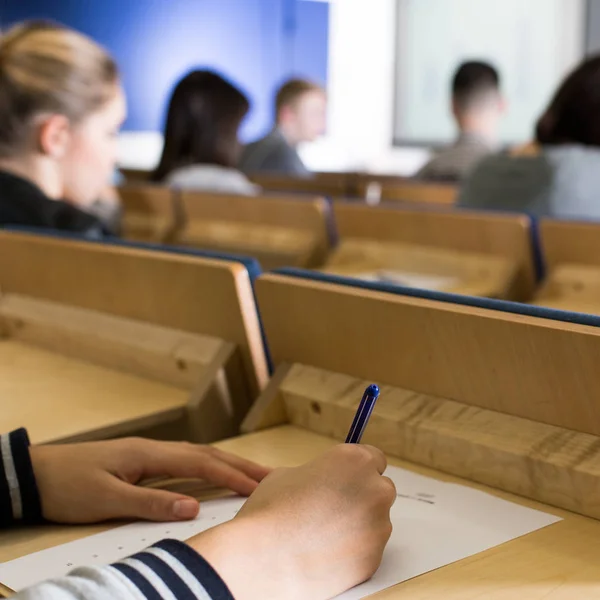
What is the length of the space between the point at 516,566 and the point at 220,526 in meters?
0.28

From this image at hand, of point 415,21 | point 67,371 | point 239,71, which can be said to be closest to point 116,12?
point 239,71

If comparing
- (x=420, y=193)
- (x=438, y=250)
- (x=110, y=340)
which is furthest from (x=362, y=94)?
(x=110, y=340)

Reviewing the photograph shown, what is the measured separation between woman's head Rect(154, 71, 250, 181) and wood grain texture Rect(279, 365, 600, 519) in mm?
2910

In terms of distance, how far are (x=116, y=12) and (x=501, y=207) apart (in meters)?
5.33

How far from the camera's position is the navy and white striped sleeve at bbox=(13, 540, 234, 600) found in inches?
30.4

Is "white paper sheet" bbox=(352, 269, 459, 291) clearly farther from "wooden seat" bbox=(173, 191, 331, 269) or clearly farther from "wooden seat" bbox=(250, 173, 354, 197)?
"wooden seat" bbox=(250, 173, 354, 197)

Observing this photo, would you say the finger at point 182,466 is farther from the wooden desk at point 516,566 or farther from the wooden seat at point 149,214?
the wooden seat at point 149,214

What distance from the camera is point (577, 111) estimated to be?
3.00 m

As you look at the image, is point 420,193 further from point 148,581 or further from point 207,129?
point 148,581

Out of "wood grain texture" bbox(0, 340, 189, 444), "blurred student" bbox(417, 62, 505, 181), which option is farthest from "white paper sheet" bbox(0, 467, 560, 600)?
"blurred student" bbox(417, 62, 505, 181)

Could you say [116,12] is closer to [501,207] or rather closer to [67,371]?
[501,207]

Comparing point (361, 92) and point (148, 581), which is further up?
point (361, 92)

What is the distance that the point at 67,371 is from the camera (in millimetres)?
1738

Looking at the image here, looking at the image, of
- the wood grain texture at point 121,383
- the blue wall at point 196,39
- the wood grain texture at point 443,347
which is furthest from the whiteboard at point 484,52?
the wood grain texture at point 443,347
